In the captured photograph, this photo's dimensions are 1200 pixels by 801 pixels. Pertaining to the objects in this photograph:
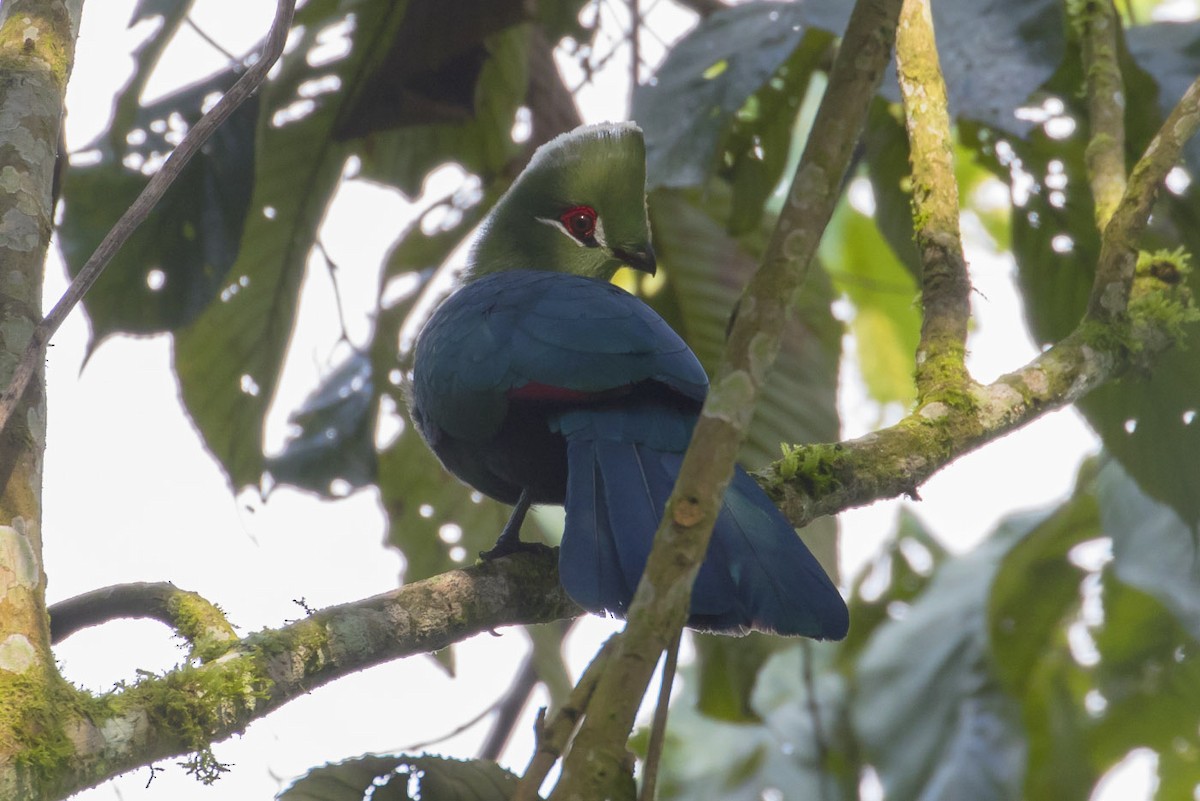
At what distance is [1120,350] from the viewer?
8.96 ft

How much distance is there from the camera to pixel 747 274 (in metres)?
Answer: 4.09

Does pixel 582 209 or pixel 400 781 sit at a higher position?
pixel 582 209

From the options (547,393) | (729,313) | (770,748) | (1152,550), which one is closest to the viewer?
(547,393)

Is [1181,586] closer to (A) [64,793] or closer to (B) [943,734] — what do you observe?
(B) [943,734]

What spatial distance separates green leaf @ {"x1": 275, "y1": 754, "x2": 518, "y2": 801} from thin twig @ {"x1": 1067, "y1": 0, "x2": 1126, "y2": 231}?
6.24ft

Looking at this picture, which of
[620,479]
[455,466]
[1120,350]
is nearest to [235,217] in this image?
[455,466]

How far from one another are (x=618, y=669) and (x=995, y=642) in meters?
3.81

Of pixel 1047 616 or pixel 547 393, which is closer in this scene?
pixel 547 393

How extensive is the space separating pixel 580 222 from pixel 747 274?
837 millimetres

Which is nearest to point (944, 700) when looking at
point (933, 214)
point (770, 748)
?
point (770, 748)

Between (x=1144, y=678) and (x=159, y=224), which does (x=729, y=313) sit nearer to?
(x=159, y=224)

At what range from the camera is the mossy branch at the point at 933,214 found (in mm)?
2617

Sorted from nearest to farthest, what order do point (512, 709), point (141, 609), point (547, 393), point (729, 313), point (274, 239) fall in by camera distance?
point (141, 609) < point (547, 393) < point (729, 313) < point (274, 239) < point (512, 709)

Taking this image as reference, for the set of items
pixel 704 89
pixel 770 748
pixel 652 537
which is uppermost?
pixel 704 89
